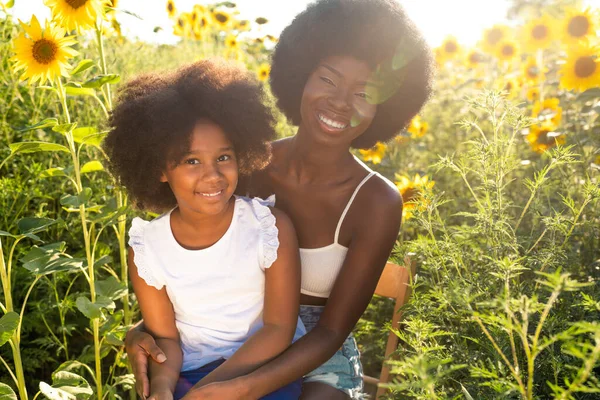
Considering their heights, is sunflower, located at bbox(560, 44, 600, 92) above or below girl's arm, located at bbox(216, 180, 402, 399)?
above

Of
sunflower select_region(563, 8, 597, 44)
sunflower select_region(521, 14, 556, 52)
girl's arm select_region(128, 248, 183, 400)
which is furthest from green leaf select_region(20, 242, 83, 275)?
sunflower select_region(521, 14, 556, 52)

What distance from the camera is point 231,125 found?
1.68 m

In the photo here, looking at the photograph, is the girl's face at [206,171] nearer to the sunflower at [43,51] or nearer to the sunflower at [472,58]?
the sunflower at [43,51]

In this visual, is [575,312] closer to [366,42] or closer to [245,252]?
[245,252]

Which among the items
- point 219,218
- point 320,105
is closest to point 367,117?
point 320,105

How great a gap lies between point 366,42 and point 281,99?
0.45 m

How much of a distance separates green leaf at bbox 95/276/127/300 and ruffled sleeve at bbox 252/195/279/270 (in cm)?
41

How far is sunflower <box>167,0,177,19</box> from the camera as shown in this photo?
4.14m

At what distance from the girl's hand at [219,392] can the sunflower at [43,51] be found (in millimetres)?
836

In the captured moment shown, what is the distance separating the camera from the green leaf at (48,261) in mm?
1597

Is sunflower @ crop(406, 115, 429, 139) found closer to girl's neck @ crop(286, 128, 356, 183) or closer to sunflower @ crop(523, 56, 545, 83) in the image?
sunflower @ crop(523, 56, 545, 83)

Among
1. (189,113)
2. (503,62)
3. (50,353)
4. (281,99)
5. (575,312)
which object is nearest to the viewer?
(575,312)

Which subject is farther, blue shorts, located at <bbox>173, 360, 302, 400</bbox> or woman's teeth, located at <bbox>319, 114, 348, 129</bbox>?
woman's teeth, located at <bbox>319, 114, 348, 129</bbox>

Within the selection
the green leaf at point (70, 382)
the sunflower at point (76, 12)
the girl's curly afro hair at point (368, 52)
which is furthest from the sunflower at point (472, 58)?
the green leaf at point (70, 382)
